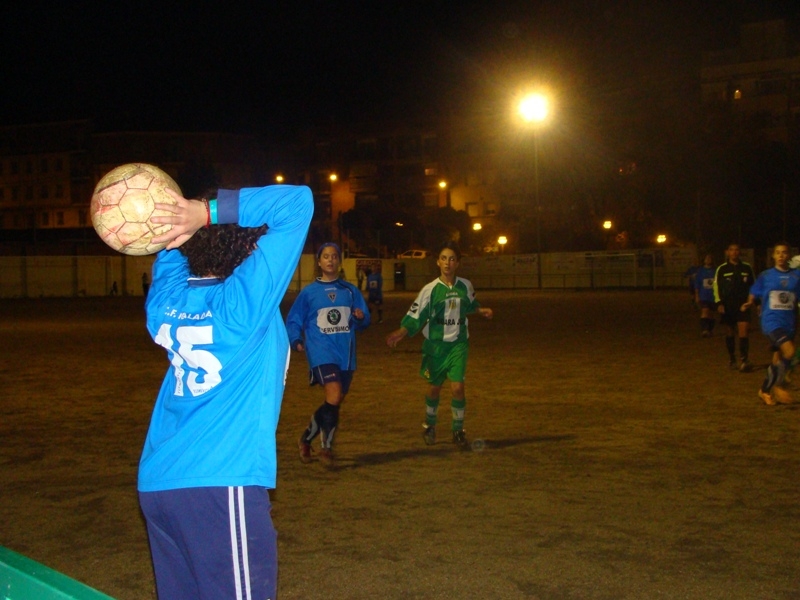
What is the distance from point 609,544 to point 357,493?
7.16 feet

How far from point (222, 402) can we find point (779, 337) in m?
9.64

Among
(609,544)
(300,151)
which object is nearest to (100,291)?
(300,151)

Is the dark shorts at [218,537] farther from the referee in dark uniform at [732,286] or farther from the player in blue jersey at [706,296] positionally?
the player in blue jersey at [706,296]

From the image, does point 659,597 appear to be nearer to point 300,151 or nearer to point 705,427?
point 705,427

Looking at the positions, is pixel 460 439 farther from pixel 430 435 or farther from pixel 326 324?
pixel 326 324

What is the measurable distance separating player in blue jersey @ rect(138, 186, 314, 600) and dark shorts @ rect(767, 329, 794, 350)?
943 centimetres

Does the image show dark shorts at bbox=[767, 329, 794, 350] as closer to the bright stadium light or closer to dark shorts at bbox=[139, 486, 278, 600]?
dark shorts at bbox=[139, 486, 278, 600]

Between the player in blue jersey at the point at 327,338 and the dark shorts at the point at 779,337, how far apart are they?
5.58 m

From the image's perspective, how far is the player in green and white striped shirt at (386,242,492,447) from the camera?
856 centimetres

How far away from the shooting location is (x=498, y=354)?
55.5ft

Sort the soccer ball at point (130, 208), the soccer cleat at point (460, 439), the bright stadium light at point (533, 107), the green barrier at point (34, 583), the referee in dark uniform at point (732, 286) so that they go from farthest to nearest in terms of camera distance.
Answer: the bright stadium light at point (533, 107)
the referee in dark uniform at point (732, 286)
the soccer cleat at point (460, 439)
the soccer ball at point (130, 208)
the green barrier at point (34, 583)

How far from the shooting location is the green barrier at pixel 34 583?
170 cm

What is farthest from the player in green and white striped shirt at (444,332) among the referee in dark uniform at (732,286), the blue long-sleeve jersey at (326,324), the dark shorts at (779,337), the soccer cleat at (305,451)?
the referee in dark uniform at (732,286)

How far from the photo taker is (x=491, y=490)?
6777 mm
